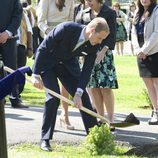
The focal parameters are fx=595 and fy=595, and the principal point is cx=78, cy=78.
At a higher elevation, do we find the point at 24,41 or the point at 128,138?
the point at 24,41

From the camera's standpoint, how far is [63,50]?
6723mm

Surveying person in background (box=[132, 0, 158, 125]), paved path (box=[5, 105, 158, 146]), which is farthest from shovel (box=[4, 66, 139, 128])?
person in background (box=[132, 0, 158, 125])

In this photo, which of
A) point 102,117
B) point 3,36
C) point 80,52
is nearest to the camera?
point 80,52

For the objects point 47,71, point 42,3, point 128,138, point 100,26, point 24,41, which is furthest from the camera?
point 24,41

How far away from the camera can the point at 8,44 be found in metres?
8.96

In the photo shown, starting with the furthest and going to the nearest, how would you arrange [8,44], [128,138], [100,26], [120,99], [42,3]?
[120,99]
[8,44]
[42,3]
[128,138]
[100,26]

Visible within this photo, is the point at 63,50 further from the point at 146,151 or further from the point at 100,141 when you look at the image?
the point at 146,151

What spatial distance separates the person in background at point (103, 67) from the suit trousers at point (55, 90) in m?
0.88

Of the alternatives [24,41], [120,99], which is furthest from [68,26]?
[120,99]

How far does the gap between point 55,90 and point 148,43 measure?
210cm

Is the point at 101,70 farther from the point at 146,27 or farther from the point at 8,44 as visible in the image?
the point at 8,44

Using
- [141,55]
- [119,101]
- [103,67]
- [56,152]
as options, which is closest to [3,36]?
[103,67]

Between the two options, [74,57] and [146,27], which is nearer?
[74,57]

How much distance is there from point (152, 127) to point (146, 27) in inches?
55.8
